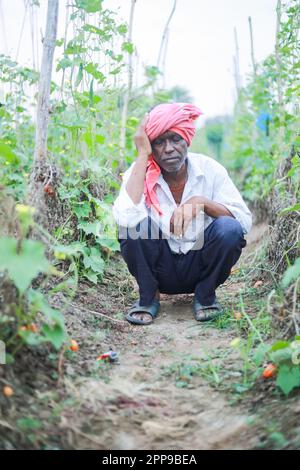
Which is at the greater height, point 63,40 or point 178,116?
point 63,40

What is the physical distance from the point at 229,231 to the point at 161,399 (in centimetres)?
101

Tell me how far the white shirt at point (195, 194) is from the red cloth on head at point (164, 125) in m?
0.06

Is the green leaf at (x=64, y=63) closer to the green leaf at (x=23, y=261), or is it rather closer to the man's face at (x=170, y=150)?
the man's face at (x=170, y=150)

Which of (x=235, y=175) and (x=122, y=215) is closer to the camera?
(x=122, y=215)

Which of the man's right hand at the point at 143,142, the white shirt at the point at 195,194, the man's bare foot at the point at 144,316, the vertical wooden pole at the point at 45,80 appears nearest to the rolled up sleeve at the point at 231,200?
the white shirt at the point at 195,194

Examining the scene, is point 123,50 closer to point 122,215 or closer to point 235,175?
point 122,215

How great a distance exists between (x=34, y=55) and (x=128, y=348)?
2.21 metres

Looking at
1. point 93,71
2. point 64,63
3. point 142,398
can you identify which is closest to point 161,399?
point 142,398

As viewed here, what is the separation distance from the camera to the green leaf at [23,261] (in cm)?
153

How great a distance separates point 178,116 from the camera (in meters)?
2.69

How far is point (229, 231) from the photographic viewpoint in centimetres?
271

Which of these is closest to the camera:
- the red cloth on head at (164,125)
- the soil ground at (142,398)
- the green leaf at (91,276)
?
the soil ground at (142,398)
